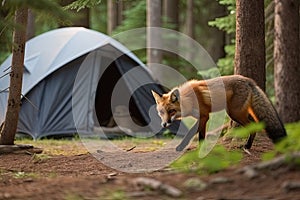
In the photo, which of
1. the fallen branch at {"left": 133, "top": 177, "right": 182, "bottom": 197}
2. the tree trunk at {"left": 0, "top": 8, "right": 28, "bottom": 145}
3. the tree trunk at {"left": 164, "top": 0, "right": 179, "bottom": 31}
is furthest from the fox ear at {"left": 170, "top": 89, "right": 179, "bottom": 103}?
the tree trunk at {"left": 164, "top": 0, "right": 179, "bottom": 31}

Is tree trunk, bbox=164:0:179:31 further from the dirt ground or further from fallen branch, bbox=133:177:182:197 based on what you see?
fallen branch, bbox=133:177:182:197

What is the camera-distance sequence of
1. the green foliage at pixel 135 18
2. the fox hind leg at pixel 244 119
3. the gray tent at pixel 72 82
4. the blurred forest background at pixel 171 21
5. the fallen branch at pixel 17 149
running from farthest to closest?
the green foliage at pixel 135 18, the gray tent at pixel 72 82, the fallen branch at pixel 17 149, the blurred forest background at pixel 171 21, the fox hind leg at pixel 244 119

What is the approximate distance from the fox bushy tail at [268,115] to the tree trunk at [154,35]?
9257 mm

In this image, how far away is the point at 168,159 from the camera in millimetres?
7742

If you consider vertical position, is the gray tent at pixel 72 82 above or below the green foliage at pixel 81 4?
below

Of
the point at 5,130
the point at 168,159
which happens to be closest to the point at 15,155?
the point at 5,130

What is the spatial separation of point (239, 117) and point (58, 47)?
7.10m

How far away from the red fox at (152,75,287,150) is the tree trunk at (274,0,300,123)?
14.7ft

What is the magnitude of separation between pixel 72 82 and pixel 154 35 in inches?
211

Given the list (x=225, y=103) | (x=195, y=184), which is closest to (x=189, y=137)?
(x=225, y=103)

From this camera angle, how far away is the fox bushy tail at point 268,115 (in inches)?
293

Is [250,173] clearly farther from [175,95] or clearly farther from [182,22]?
[182,22]

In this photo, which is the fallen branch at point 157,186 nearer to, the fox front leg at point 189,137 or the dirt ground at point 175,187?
the dirt ground at point 175,187

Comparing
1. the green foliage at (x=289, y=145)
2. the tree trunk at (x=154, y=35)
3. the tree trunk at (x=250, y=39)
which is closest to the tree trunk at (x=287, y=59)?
the tree trunk at (x=250, y=39)
